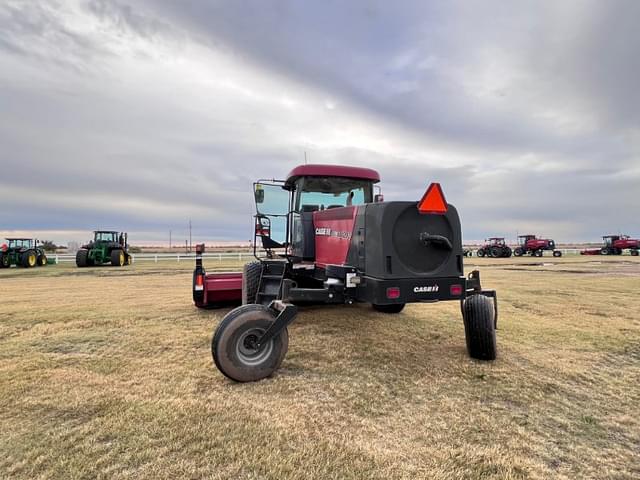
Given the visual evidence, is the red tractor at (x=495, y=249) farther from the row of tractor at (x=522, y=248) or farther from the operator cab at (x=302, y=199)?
the operator cab at (x=302, y=199)

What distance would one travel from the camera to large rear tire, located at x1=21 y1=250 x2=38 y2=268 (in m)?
19.7

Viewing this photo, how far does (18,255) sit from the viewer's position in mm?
19875

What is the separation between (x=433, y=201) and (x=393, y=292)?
3.50 ft

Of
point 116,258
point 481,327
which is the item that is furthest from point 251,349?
point 116,258

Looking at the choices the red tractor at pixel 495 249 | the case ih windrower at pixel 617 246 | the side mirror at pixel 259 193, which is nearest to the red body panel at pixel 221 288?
the side mirror at pixel 259 193

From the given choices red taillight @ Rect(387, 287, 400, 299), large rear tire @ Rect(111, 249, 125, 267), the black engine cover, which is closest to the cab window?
the black engine cover

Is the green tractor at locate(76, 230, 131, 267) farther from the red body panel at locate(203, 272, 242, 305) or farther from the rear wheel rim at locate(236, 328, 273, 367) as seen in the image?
the rear wheel rim at locate(236, 328, 273, 367)

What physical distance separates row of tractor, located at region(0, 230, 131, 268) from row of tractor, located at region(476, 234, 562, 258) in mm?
→ 30638

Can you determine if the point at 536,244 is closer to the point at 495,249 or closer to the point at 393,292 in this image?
the point at 495,249

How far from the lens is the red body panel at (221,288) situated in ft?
22.9

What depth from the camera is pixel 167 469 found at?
218 centimetres

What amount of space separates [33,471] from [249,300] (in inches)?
140

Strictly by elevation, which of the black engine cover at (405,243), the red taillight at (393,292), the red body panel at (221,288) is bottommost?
the red body panel at (221,288)

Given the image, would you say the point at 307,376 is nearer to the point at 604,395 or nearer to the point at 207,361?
the point at 207,361
